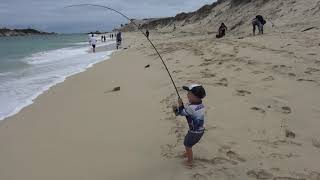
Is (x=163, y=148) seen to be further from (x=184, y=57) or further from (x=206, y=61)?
(x=184, y=57)

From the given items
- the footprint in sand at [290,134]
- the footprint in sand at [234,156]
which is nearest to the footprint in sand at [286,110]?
the footprint in sand at [290,134]

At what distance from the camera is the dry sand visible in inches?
186

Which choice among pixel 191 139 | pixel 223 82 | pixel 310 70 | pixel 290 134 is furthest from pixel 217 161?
pixel 310 70

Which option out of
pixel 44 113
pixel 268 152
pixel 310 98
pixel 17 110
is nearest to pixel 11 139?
pixel 44 113

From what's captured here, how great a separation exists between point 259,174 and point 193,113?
916 mm

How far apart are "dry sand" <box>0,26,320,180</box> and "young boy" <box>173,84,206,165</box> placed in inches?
9.6

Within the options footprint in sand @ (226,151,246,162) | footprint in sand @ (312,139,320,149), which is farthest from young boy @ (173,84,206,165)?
footprint in sand @ (312,139,320,149)

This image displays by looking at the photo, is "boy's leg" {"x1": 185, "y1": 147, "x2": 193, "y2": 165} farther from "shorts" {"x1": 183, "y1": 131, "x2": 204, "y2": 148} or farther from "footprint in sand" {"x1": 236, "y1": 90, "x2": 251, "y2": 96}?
"footprint in sand" {"x1": 236, "y1": 90, "x2": 251, "y2": 96}

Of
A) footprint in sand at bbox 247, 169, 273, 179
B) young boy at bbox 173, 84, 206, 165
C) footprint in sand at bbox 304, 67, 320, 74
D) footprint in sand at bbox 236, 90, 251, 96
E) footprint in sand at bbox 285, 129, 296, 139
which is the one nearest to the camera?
footprint in sand at bbox 247, 169, 273, 179

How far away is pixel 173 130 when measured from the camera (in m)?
5.98

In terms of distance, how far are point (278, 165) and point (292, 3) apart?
22.8 meters

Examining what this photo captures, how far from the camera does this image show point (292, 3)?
2570 cm

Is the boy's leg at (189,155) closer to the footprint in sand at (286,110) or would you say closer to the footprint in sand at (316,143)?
the footprint in sand at (316,143)

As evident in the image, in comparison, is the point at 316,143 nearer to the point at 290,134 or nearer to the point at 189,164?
the point at 290,134
